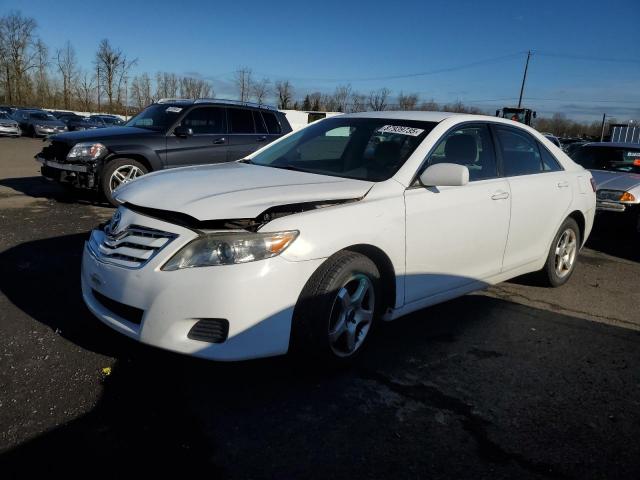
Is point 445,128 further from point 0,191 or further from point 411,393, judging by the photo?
point 0,191

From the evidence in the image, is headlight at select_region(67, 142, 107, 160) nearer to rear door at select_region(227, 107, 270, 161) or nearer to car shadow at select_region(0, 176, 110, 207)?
car shadow at select_region(0, 176, 110, 207)

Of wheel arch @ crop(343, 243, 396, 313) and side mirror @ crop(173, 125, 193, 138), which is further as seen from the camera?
side mirror @ crop(173, 125, 193, 138)

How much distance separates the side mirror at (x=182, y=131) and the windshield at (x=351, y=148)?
4.27 m

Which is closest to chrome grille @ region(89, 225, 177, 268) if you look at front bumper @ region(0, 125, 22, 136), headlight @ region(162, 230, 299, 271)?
headlight @ region(162, 230, 299, 271)

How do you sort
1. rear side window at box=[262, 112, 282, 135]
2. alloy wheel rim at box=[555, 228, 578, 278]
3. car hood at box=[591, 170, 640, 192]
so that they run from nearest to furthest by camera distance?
alloy wheel rim at box=[555, 228, 578, 278] → car hood at box=[591, 170, 640, 192] → rear side window at box=[262, 112, 282, 135]

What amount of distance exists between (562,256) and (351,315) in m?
3.06

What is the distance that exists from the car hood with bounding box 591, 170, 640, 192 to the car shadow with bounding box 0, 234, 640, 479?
443cm

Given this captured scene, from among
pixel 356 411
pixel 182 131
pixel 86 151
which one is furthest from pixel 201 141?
pixel 356 411

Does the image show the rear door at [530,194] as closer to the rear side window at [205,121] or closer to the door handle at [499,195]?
the door handle at [499,195]

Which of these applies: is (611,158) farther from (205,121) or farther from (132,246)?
(132,246)

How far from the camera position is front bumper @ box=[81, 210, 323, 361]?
2.56m

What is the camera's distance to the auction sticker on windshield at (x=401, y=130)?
3.72 metres

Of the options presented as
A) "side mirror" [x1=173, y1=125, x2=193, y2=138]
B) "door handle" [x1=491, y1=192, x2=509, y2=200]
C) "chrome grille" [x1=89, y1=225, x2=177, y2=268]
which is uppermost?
"side mirror" [x1=173, y1=125, x2=193, y2=138]

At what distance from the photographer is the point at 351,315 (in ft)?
10.2
